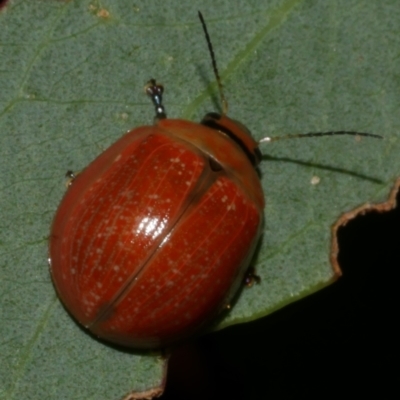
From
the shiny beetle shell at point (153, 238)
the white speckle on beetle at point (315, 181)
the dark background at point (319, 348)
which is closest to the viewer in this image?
the shiny beetle shell at point (153, 238)

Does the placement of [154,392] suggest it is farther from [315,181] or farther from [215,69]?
[215,69]

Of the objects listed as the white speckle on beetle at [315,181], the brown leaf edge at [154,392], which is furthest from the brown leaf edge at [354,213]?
the brown leaf edge at [154,392]

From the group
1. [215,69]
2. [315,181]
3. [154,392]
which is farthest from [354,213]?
[154,392]

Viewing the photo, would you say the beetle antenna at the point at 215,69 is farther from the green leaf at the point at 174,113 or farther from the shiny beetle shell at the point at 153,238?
the shiny beetle shell at the point at 153,238

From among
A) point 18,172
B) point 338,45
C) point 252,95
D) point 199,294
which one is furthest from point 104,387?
point 338,45

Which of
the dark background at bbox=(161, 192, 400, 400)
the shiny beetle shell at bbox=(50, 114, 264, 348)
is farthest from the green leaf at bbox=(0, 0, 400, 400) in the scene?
the dark background at bbox=(161, 192, 400, 400)
